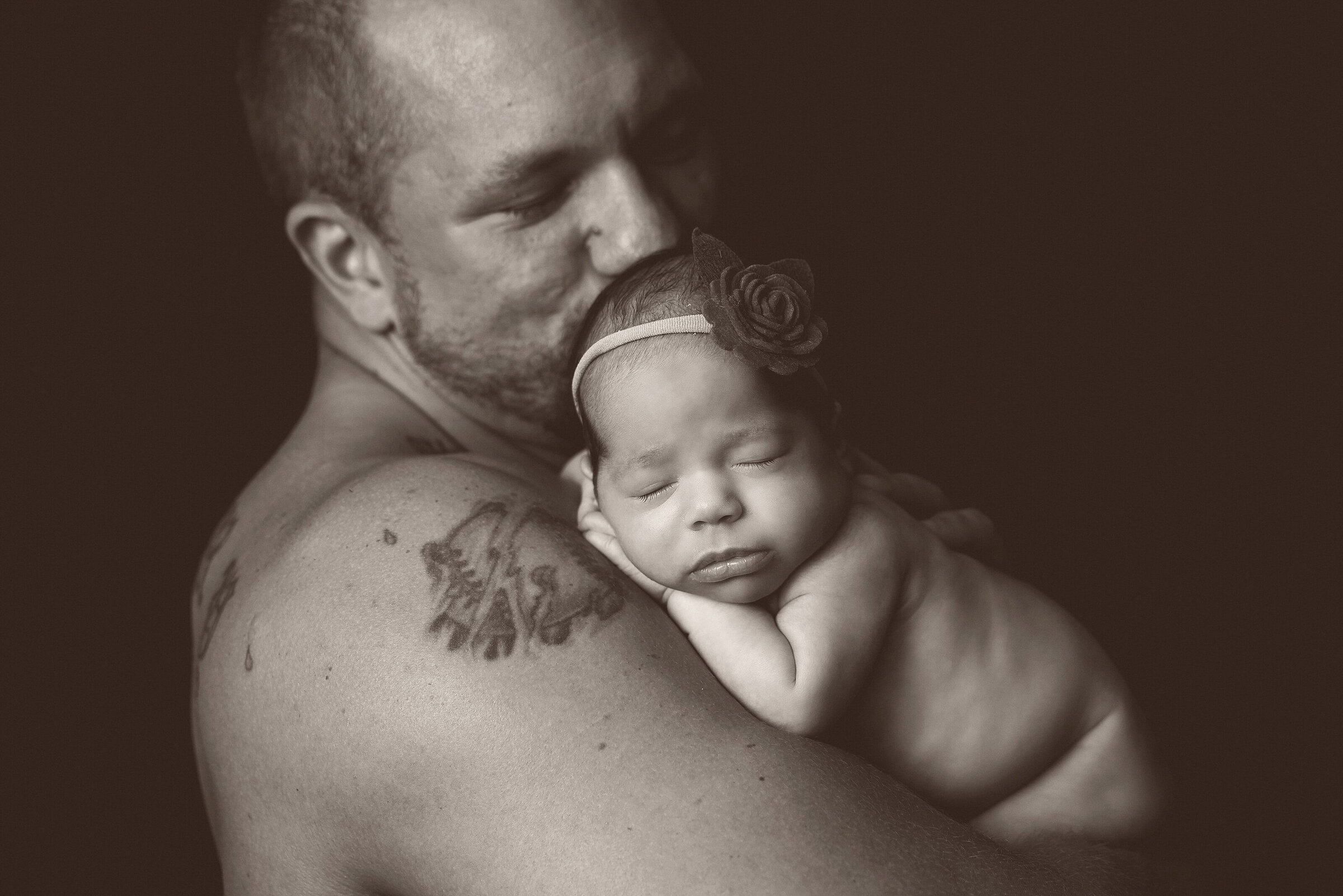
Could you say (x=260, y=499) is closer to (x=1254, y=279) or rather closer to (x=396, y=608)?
(x=396, y=608)

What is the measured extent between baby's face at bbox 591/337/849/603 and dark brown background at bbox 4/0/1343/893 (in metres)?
1.20

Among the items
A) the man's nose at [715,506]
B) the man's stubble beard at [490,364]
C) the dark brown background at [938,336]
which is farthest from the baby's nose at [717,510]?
the dark brown background at [938,336]

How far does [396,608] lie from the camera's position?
1571 millimetres

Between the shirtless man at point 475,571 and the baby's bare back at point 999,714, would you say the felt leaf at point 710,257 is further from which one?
the baby's bare back at point 999,714

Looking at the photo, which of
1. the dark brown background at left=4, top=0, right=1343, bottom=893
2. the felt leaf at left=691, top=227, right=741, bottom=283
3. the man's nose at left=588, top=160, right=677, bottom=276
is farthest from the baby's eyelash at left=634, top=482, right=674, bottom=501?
the dark brown background at left=4, top=0, right=1343, bottom=893

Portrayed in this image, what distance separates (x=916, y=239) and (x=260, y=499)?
2.26 m

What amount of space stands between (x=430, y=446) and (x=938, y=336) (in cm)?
188

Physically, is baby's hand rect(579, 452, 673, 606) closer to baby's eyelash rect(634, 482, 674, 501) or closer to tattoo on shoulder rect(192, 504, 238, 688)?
baby's eyelash rect(634, 482, 674, 501)

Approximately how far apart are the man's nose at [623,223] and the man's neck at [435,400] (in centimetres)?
43

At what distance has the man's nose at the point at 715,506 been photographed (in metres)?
1.61

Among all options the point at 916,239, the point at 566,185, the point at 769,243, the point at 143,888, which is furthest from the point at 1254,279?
the point at 143,888

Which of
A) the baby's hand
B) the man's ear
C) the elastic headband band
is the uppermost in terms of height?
the elastic headband band

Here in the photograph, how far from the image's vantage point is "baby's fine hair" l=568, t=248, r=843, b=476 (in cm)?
166

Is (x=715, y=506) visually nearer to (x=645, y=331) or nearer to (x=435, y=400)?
(x=645, y=331)
